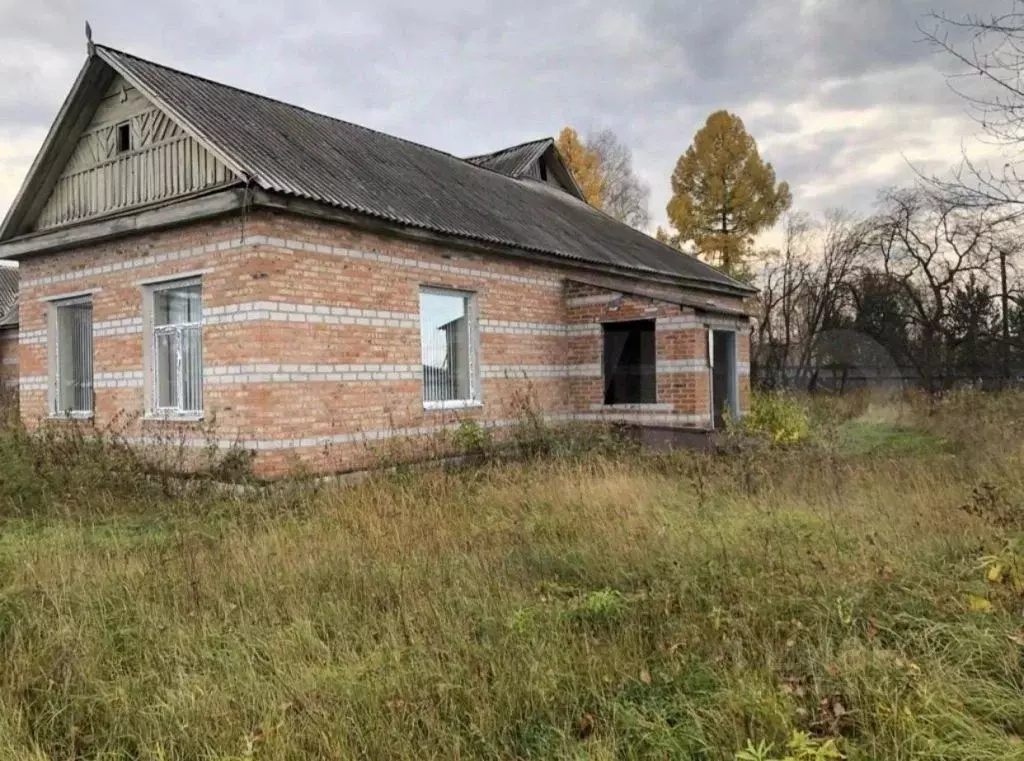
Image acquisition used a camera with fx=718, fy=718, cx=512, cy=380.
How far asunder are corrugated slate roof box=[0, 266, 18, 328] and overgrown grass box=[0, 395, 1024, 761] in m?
18.6

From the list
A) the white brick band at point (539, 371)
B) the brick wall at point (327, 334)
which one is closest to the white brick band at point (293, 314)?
the brick wall at point (327, 334)

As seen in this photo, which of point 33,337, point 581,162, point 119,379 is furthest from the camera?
point 581,162

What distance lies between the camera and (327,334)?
9.33m

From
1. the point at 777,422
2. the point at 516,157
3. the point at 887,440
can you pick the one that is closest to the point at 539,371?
the point at 777,422

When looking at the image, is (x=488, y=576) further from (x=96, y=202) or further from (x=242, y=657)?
(x=96, y=202)

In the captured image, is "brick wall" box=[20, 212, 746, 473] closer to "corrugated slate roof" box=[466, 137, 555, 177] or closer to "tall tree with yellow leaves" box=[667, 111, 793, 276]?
"corrugated slate roof" box=[466, 137, 555, 177]

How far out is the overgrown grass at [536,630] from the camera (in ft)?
9.59

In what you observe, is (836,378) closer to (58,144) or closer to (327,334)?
(327,334)

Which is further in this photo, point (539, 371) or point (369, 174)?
point (539, 371)

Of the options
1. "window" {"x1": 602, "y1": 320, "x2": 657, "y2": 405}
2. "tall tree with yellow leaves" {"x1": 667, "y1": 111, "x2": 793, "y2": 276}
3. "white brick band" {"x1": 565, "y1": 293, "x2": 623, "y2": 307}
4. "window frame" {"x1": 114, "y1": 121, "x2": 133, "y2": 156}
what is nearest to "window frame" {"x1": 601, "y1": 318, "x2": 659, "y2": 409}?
"window" {"x1": 602, "y1": 320, "x2": 657, "y2": 405}

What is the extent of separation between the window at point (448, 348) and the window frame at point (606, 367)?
104 inches

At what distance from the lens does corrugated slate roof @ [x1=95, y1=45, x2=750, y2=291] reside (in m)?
9.36

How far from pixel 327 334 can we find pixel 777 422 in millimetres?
8381

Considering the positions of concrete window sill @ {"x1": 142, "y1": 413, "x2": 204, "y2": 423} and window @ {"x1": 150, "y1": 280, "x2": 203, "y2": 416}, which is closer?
concrete window sill @ {"x1": 142, "y1": 413, "x2": 204, "y2": 423}
